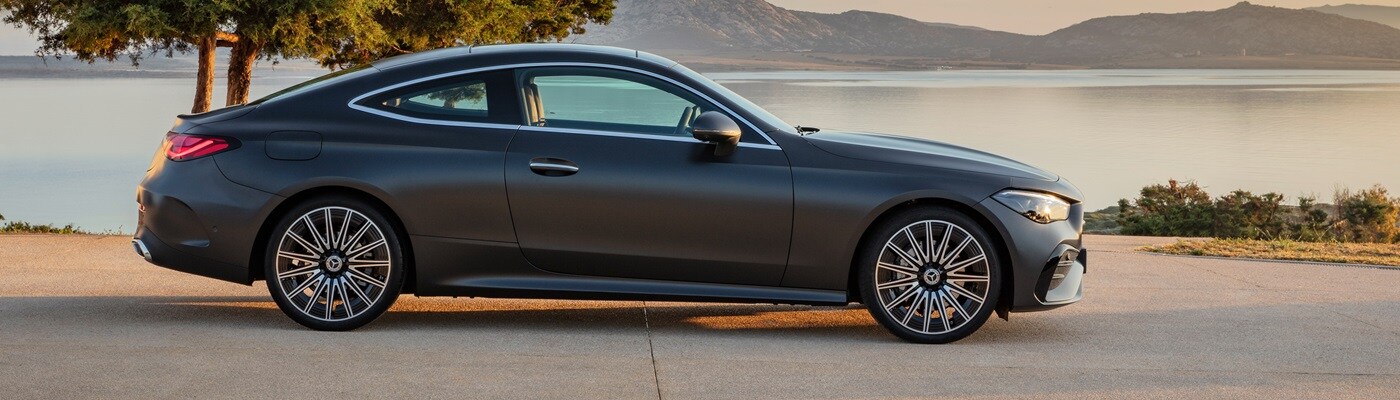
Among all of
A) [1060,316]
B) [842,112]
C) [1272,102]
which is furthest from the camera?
[1272,102]

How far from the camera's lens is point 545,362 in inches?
267

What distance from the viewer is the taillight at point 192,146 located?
738cm

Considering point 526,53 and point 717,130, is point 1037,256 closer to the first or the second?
point 717,130

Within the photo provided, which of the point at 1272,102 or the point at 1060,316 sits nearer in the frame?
the point at 1060,316

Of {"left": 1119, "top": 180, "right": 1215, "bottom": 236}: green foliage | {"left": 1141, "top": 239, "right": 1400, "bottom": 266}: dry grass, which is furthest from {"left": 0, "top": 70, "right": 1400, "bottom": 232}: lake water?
{"left": 1141, "top": 239, "right": 1400, "bottom": 266}: dry grass

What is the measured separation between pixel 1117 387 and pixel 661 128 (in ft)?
7.96

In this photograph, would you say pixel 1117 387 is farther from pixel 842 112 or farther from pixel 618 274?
pixel 842 112

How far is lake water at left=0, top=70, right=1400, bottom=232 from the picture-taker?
7231 cm

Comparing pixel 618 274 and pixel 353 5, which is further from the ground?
pixel 353 5

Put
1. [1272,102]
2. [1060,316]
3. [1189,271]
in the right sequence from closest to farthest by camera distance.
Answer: [1060,316] → [1189,271] → [1272,102]

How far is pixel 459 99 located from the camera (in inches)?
293

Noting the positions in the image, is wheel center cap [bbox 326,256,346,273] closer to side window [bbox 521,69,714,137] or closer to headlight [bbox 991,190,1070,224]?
side window [bbox 521,69,714,137]

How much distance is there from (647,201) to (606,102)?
581mm

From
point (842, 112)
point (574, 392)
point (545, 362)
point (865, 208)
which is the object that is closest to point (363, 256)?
point (545, 362)
